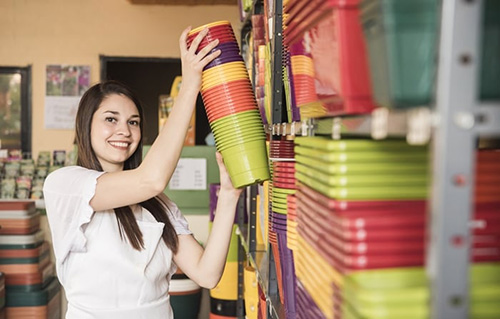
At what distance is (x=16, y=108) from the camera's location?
6695 millimetres

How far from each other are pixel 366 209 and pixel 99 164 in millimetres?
1560

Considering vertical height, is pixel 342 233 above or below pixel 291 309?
above

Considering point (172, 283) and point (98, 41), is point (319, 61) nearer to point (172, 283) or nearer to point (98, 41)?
point (172, 283)

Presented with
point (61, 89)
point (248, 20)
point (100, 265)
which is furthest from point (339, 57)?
point (61, 89)

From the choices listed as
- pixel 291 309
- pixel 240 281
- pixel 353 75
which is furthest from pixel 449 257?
pixel 240 281

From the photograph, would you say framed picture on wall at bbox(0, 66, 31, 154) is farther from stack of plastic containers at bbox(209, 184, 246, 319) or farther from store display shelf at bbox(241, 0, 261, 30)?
store display shelf at bbox(241, 0, 261, 30)

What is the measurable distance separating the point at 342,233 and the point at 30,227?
13.1 ft

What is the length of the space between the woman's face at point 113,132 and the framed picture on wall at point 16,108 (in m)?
4.73

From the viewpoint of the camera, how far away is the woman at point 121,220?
1883mm

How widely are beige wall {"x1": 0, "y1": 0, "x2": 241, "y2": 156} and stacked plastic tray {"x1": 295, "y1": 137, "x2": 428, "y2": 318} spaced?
584cm

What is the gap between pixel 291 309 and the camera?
1708mm

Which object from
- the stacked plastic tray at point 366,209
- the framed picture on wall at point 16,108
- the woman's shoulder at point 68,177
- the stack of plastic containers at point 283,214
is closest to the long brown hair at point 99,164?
the woman's shoulder at point 68,177

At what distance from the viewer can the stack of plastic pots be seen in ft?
5.51

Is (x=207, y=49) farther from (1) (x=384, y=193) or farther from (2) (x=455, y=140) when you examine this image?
(2) (x=455, y=140)
